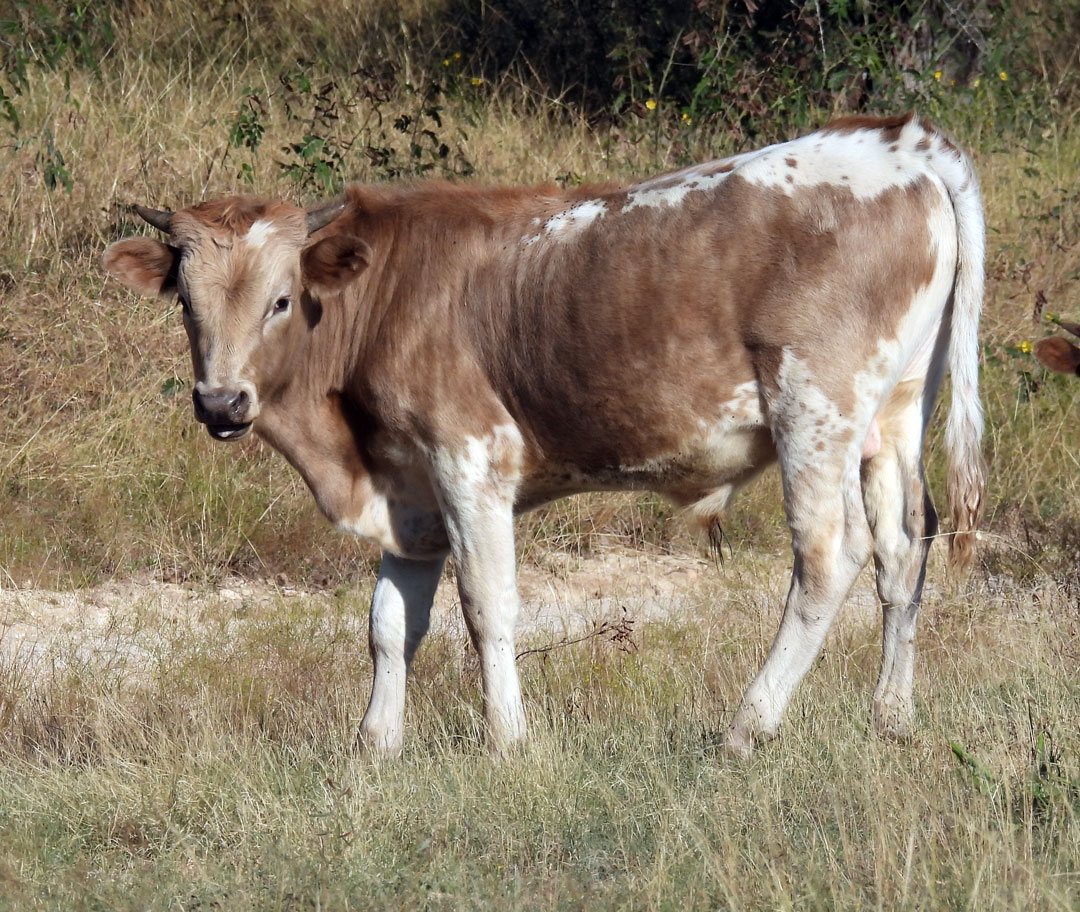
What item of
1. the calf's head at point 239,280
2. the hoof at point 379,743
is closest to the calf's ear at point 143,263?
the calf's head at point 239,280

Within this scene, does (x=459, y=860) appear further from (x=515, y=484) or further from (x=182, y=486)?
(x=182, y=486)

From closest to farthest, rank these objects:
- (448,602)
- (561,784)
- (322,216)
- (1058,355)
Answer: (561,784) < (322,216) < (1058,355) < (448,602)

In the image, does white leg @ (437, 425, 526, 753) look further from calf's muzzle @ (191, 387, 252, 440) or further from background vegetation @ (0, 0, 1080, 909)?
calf's muzzle @ (191, 387, 252, 440)

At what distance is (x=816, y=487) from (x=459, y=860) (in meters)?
1.76

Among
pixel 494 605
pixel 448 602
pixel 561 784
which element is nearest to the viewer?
pixel 561 784

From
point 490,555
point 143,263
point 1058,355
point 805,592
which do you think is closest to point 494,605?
point 490,555

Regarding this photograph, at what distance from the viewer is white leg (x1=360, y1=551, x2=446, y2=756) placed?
5340mm

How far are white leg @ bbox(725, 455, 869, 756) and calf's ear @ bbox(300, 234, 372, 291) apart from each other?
1664 millimetres

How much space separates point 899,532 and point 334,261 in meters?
2.24

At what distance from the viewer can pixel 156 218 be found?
5215 millimetres

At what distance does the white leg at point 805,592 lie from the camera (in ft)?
15.9

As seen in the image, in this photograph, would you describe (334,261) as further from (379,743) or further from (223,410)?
(379,743)

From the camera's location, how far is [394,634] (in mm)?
5445

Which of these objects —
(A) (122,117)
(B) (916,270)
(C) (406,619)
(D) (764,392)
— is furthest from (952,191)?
(A) (122,117)
